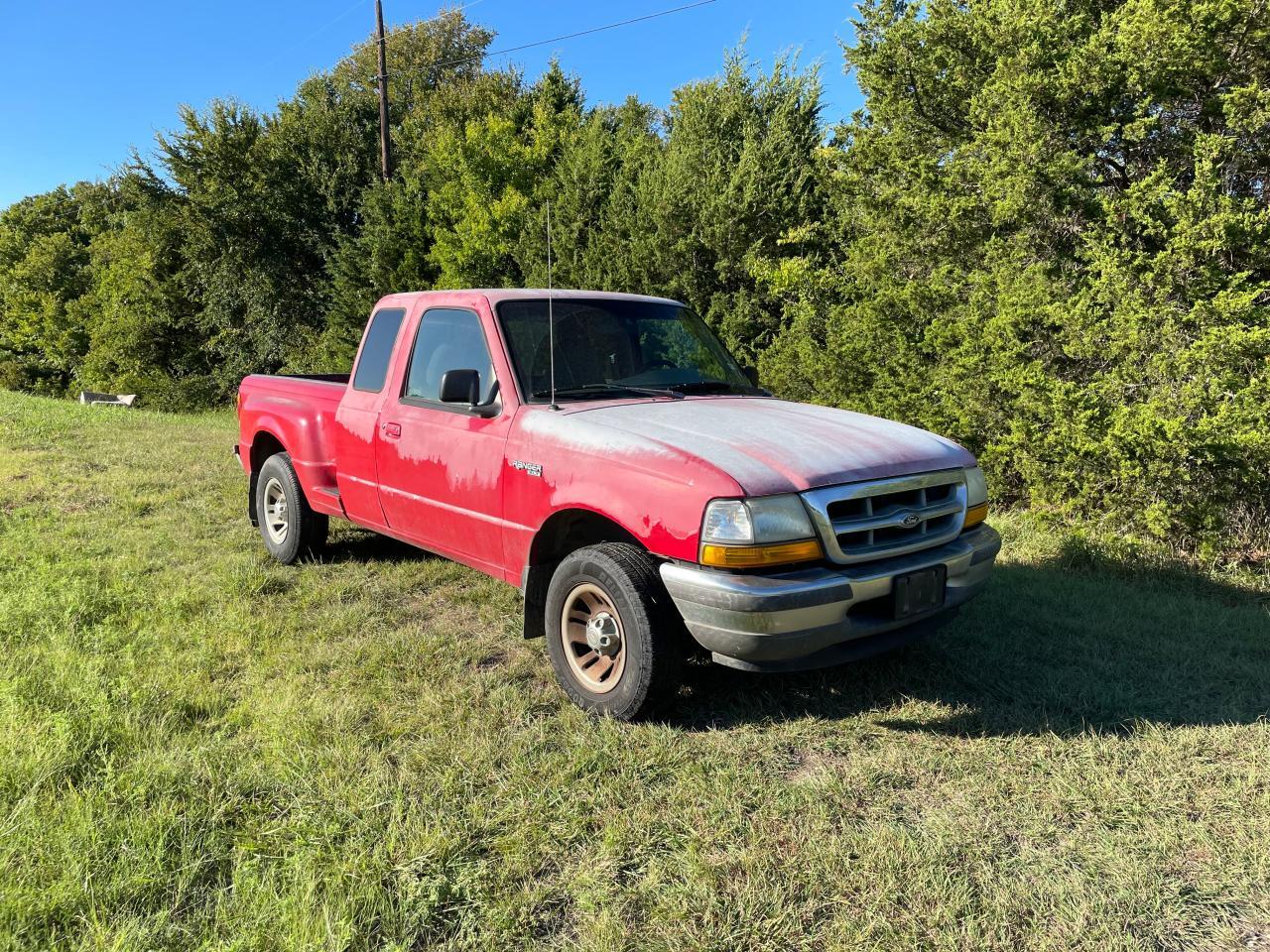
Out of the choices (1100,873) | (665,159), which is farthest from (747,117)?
(1100,873)

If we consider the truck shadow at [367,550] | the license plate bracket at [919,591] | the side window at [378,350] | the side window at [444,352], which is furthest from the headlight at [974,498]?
the truck shadow at [367,550]

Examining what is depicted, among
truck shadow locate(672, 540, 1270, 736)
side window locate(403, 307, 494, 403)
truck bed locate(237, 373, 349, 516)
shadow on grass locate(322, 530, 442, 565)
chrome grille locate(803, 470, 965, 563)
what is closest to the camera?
Answer: chrome grille locate(803, 470, 965, 563)

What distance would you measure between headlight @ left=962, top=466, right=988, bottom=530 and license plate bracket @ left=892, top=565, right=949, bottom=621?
A: 18.4 inches

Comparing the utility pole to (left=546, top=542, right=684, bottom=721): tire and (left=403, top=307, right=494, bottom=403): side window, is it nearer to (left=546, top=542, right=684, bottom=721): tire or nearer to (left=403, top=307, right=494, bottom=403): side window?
(left=403, top=307, right=494, bottom=403): side window

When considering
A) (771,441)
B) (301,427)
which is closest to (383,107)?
(301,427)

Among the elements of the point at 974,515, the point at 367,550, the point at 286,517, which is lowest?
the point at 367,550

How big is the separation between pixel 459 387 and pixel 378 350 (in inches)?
54.7

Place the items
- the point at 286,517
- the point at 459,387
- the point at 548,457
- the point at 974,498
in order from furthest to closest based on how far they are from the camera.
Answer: the point at 286,517, the point at 459,387, the point at 974,498, the point at 548,457

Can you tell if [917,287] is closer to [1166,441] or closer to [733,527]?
[1166,441]

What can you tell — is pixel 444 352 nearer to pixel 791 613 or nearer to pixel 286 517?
pixel 286 517

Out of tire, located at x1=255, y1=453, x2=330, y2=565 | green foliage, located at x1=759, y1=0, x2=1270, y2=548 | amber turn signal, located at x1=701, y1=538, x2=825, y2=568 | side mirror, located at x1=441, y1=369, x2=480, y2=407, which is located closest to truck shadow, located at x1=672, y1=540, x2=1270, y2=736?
amber turn signal, located at x1=701, y1=538, x2=825, y2=568

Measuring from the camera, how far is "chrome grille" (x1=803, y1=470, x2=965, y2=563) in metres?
3.00

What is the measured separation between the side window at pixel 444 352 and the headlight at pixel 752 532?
5.29 ft

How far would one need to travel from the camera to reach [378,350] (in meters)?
4.88
